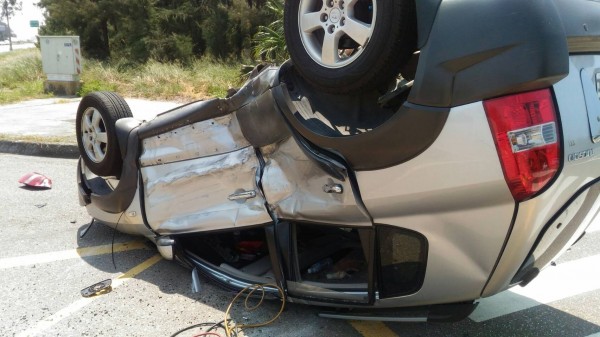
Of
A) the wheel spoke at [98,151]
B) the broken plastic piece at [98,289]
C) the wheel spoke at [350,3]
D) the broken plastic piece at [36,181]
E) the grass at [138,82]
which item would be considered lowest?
the grass at [138,82]

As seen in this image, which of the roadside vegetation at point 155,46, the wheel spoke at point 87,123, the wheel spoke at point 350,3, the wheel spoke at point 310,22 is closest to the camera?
the wheel spoke at point 350,3

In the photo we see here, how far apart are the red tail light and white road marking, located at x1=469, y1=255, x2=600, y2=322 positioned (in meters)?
1.39

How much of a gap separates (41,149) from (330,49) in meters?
7.02

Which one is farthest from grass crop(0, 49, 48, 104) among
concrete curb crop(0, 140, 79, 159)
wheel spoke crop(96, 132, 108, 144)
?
wheel spoke crop(96, 132, 108, 144)

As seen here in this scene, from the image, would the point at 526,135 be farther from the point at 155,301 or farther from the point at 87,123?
the point at 87,123

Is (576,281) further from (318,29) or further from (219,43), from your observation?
(219,43)

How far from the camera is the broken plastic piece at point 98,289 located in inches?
145

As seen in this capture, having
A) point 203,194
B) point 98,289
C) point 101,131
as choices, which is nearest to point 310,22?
point 203,194

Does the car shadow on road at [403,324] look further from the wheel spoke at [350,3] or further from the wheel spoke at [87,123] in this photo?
the wheel spoke at [350,3]

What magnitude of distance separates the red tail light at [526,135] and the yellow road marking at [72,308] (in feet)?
8.83

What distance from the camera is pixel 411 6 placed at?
2531mm

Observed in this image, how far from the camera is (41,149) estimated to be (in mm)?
8492

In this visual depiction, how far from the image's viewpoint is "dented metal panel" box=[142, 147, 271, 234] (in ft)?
10.9

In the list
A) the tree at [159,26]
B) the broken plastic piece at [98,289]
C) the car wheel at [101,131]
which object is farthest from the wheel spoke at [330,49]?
the tree at [159,26]
